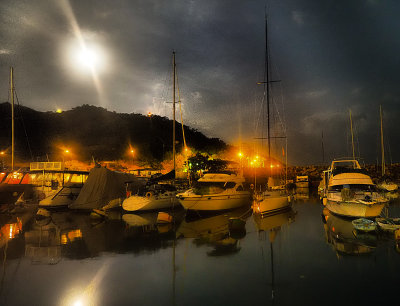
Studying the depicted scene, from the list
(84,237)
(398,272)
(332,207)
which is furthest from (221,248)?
(332,207)

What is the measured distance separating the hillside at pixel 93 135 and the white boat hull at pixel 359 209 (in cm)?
5276

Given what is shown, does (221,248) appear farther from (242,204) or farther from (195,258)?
(242,204)

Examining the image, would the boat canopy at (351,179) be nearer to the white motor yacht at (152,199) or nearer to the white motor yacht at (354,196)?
the white motor yacht at (354,196)

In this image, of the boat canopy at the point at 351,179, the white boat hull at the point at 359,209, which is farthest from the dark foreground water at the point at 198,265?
the boat canopy at the point at 351,179

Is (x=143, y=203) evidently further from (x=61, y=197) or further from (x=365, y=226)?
(x=365, y=226)

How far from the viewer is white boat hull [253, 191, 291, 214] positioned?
70.4 ft

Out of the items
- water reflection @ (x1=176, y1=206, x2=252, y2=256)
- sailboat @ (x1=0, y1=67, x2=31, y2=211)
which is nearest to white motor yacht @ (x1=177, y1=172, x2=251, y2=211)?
water reflection @ (x1=176, y1=206, x2=252, y2=256)

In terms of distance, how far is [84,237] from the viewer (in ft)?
50.1

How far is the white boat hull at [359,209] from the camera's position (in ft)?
55.3

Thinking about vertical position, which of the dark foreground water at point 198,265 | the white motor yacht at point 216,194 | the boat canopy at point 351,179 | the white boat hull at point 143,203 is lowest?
the dark foreground water at point 198,265

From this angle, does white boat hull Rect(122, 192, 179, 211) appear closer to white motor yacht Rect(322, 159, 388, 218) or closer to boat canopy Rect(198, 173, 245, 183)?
boat canopy Rect(198, 173, 245, 183)

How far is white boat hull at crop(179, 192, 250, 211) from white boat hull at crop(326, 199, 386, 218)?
7.77 metres

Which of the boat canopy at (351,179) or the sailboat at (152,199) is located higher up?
the boat canopy at (351,179)

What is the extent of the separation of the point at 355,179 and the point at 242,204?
30.4ft
